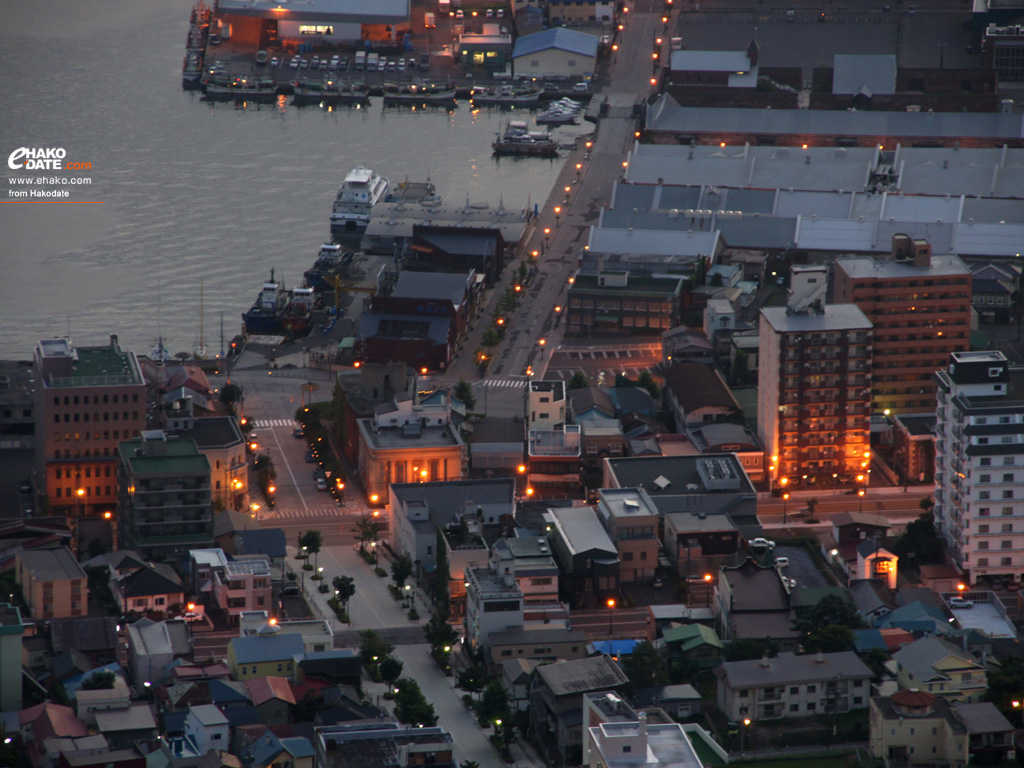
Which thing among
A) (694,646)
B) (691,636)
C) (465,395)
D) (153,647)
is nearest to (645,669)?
(694,646)

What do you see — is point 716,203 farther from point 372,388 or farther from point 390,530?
point 390,530

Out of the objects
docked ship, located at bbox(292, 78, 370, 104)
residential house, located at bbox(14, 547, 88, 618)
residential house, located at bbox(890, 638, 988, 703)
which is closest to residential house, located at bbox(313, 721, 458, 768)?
residential house, located at bbox(14, 547, 88, 618)

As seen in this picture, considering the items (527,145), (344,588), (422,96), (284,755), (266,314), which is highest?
(422,96)

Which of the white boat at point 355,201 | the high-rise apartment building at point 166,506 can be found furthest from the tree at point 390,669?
the white boat at point 355,201

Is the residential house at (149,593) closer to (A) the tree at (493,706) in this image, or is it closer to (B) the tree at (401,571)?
(B) the tree at (401,571)

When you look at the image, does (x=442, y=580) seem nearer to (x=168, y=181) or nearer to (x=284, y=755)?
(x=284, y=755)

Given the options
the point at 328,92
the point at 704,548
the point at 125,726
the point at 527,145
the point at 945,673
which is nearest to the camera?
the point at 125,726
